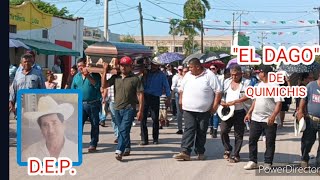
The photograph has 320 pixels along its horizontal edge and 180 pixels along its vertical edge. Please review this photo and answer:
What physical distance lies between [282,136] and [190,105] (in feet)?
14.5

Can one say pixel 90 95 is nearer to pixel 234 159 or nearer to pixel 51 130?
pixel 234 159

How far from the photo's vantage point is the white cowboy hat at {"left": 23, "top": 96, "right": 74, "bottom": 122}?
349cm

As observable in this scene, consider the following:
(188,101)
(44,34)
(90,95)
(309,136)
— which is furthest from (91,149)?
(44,34)

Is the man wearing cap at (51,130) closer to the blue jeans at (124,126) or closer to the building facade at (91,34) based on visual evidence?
the blue jeans at (124,126)

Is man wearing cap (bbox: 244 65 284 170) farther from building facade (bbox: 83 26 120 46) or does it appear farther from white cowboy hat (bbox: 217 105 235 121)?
building facade (bbox: 83 26 120 46)

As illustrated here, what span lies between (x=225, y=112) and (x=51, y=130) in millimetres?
5779

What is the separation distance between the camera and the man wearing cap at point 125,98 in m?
8.80

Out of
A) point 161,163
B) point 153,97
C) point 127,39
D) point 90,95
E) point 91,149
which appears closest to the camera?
point 161,163

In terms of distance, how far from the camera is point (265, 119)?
812 cm

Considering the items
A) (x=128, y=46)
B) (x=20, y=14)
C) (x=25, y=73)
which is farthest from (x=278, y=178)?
(x=20, y=14)

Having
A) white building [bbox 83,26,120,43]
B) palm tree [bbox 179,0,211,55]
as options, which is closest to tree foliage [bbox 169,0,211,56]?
palm tree [bbox 179,0,211,55]

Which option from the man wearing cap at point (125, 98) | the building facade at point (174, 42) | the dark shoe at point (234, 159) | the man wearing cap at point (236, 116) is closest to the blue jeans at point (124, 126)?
the man wearing cap at point (125, 98)
